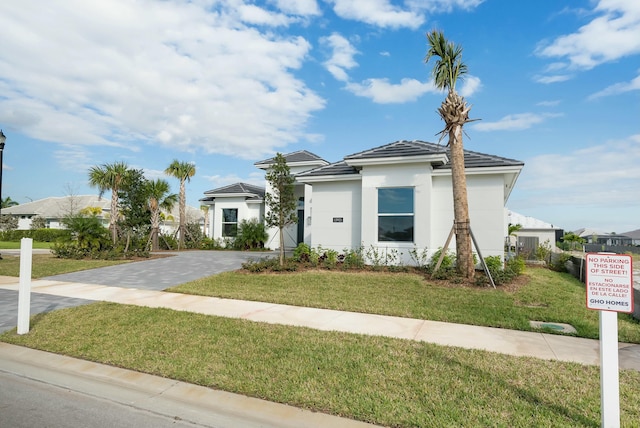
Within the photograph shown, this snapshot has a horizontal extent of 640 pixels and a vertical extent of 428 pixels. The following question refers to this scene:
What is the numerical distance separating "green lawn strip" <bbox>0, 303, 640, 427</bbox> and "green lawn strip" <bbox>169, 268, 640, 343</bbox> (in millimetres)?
1998

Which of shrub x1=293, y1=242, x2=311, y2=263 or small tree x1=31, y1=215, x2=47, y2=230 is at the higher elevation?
small tree x1=31, y1=215, x2=47, y2=230

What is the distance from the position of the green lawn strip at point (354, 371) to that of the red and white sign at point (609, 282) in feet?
3.80

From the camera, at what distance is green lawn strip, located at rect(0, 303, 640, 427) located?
11.9ft

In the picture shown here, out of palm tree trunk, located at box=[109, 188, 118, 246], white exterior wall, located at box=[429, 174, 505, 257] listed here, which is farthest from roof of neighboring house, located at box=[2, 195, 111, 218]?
white exterior wall, located at box=[429, 174, 505, 257]

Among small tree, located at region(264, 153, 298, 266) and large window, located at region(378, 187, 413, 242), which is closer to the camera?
large window, located at region(378, 187, 413, 242)

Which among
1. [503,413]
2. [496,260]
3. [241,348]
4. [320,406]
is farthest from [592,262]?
[496,260]

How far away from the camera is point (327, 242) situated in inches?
586

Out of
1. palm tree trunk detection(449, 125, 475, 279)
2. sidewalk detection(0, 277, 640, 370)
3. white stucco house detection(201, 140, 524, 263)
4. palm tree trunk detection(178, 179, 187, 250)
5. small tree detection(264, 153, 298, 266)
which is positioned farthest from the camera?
palm tree trunk detection(178, 179, 187, 250)

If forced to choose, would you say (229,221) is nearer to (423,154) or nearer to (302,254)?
(302,254)

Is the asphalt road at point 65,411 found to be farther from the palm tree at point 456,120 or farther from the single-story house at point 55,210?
the single-story house at point 55,210

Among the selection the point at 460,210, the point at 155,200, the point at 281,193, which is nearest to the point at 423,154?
the point at 460,210

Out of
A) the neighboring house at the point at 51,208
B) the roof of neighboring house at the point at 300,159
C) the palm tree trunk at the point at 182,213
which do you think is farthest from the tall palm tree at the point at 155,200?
the neighboring house at the point at 51,208

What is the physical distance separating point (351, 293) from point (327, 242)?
550 centimetres

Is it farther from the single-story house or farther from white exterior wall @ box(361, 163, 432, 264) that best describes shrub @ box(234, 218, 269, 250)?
the single-story house
